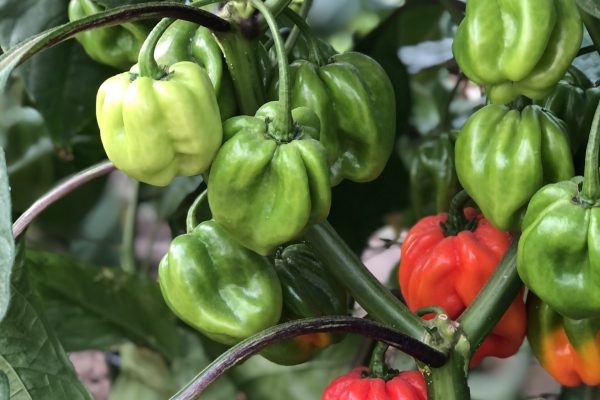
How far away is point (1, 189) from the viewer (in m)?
0.48

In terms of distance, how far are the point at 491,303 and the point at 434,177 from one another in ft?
1.06

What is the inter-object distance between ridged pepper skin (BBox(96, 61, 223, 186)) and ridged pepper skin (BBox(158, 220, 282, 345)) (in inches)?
4.2

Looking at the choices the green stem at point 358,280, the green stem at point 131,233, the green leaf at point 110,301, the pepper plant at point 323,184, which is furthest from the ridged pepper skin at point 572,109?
the green stem at point 131,233

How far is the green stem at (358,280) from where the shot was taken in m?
0.66

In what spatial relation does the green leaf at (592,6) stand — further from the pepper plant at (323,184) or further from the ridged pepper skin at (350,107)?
the ridged pepper skin at (350,107)

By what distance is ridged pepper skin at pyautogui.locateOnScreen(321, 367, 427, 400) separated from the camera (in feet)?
2.34

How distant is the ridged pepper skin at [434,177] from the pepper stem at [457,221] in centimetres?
12

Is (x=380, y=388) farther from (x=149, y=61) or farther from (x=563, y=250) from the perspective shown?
(x=149, y=61)

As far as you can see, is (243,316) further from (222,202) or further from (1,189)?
(1,189)

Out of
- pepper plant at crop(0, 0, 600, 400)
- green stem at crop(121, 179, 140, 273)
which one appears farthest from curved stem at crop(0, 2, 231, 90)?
green stem at crop(121, 179, 140, 273)

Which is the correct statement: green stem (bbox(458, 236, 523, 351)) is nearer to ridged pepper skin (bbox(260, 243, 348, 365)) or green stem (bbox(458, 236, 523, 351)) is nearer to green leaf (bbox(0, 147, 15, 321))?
ridged pepper skin (bbox(260, 243, 348, 365))

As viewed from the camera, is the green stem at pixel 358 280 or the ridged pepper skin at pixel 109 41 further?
the ridged pepper skin at pixel 109 41

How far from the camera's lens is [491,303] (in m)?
0.66

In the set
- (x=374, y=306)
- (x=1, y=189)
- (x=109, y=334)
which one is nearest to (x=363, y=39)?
(x=109, y=334)
